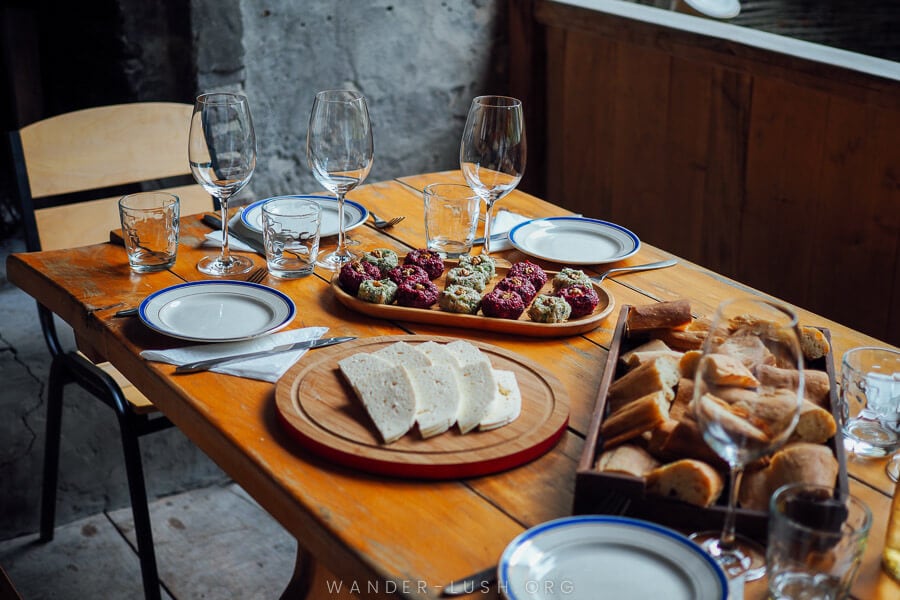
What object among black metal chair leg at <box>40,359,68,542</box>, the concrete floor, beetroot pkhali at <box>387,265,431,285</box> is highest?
beetroot pkhali at <box>387,265,431,285</box>

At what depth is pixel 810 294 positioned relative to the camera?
2.51 meters

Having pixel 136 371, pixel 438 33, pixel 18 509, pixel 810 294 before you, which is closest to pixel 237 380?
pixel 136 371

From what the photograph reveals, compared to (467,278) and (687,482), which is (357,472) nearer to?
(687,482)

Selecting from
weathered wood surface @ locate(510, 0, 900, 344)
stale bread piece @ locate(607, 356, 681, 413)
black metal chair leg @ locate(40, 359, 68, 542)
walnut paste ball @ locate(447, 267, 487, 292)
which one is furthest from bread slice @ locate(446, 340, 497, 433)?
weathered wood surface @ locate(510, 0, 900, 344)

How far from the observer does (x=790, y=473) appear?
920 mm

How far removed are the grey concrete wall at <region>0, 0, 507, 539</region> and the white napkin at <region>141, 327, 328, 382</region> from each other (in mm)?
1208

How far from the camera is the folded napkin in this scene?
1666 mm

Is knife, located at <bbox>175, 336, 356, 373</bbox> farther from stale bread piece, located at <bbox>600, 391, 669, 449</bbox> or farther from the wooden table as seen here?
stale bread piece, located at <bbox>600, 391, 669, 449</bbox>

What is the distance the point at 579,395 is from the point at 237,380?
43cm

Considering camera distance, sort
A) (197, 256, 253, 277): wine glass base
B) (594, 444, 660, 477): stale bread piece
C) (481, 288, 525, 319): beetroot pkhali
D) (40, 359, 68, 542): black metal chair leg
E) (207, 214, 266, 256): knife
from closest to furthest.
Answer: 1. (594, 444, 660, 477): stale bread piece
2. (481, 288, 525, 319): beetroot pkhali
3. (197, 256, 253, 277): wine glass base
4. (207, 214, 266, 256): knife
5. (40, 359, 68, 542): black metal chair leg

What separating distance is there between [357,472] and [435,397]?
0.13m

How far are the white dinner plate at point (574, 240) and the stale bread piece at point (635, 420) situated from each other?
1.99 ft

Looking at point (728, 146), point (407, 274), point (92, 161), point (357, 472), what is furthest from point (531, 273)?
point (728, 146)

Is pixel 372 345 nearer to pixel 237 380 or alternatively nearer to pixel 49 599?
pixel 237 380
